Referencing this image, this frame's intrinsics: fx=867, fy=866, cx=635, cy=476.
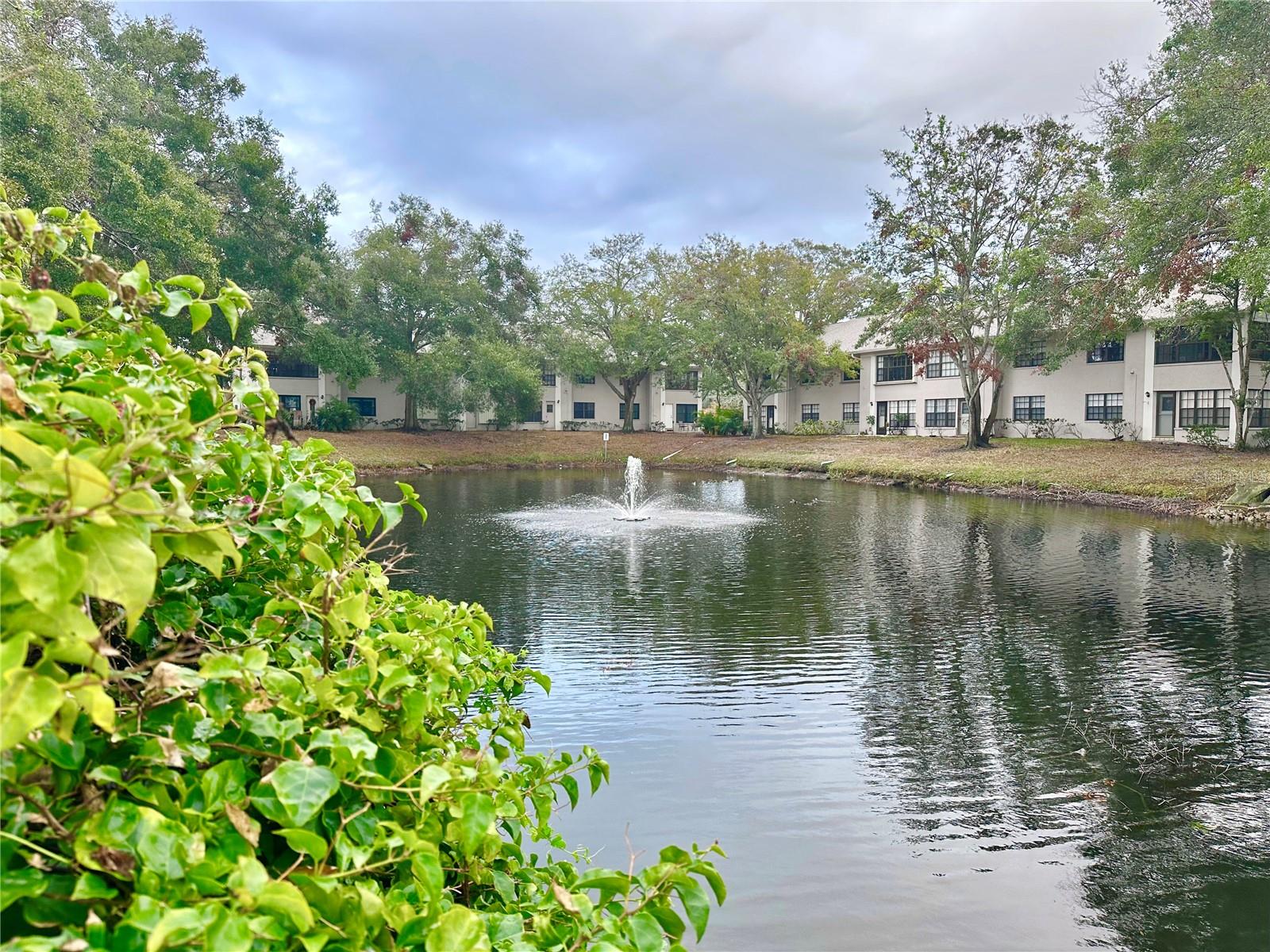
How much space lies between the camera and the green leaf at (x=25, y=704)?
1033mm

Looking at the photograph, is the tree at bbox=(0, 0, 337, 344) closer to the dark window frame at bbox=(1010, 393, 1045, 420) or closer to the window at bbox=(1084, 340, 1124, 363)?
the dark window frame at bbox=(1010, 393, 1045, 420)

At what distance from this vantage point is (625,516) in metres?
21.0

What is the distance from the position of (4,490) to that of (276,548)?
1.04 m

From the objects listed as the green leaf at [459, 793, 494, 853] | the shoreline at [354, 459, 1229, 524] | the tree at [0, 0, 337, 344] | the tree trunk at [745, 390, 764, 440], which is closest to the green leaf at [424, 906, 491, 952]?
the green leaf at [459, 793, 494, 853]

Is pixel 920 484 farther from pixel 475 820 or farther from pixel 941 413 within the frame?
pixel 475 820

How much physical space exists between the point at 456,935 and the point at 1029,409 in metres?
44.7

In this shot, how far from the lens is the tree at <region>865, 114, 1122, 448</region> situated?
103 feet

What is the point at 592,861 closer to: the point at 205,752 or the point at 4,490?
the point at 205,752

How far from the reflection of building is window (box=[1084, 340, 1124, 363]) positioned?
0.05 m

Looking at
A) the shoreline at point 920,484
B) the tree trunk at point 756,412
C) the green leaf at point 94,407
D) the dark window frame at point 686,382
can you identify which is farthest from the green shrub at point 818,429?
the green leaf at point 94,407

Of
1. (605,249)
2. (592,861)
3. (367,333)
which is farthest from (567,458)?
(592,861)

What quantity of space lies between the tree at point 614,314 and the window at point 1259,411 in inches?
1022

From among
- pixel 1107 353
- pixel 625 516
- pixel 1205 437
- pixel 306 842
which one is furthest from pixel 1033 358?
pixel 306 842

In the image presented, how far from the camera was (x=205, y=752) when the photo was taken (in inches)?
60.4
